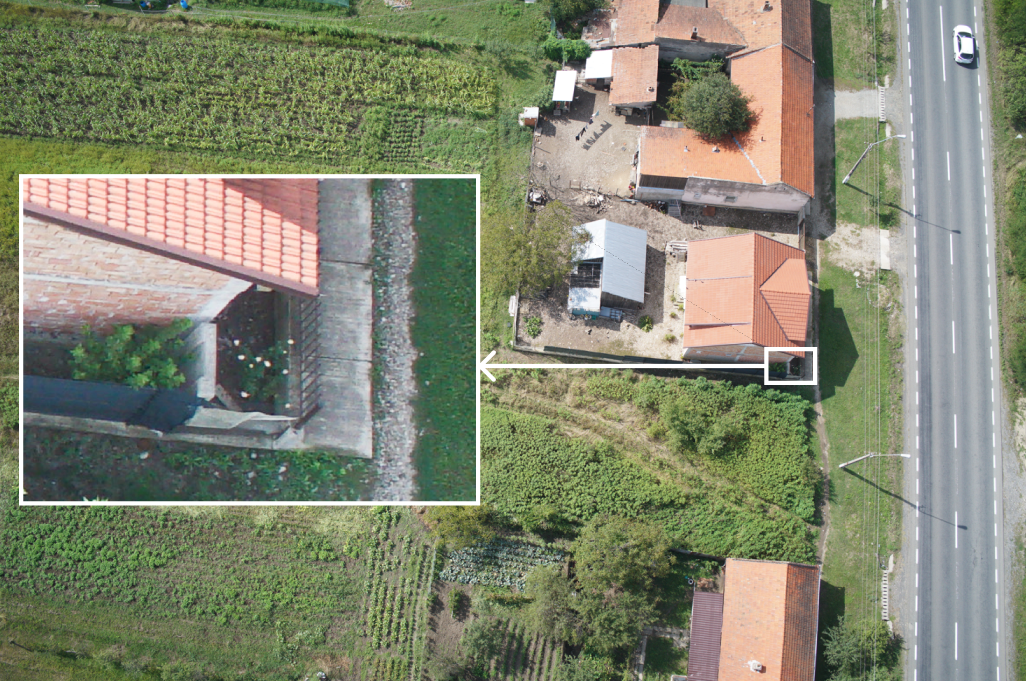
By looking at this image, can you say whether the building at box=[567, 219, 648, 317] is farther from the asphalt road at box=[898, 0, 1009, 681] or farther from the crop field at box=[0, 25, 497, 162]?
the asphalt road at box=[898, 0, 1009, 681]

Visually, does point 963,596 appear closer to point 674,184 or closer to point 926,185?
point 926,185

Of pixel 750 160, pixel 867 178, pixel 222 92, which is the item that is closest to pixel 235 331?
pixel 222 92

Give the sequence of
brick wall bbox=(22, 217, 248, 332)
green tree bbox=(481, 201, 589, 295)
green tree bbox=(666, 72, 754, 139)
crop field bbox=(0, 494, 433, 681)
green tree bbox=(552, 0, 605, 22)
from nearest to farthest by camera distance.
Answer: brick wall bbox=(22, 217, 248, 332)
crop field bbox=(0, 494, 433, 681)
green tree bbox=(481, 201, 589, 295)
green tree bbox=(666, 72, 754, 139)
green tree bbox=(552, 0, 605, 22)

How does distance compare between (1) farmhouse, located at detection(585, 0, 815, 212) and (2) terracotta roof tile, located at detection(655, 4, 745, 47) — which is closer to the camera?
(1) farmhouse, located at detection(585, 0, 815, 212)

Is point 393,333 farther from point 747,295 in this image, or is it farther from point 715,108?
point 715,108

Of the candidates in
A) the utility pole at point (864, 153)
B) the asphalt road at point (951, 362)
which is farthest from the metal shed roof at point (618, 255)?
the asphalt road at point (951, 362)

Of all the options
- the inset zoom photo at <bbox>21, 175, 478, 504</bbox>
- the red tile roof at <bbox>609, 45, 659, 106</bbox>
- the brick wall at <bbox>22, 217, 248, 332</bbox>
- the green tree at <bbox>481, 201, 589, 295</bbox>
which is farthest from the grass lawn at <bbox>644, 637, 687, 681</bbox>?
the red tile roof at <bbox>609, 45, 659, 106</bbox>
